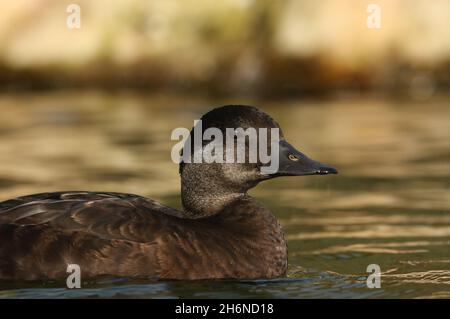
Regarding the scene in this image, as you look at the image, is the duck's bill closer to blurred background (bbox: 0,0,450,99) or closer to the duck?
the duck

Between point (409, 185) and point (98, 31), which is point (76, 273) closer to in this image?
A: point (409, 185)

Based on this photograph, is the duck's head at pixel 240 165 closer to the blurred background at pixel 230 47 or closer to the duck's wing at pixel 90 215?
the duck's wing at pixel 90 215

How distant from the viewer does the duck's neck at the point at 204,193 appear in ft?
22.5

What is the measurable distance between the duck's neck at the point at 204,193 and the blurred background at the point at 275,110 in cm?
62

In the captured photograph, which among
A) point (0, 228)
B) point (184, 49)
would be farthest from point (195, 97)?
Answer: point (0, 228)

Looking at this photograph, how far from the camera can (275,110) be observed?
14789 millimetres

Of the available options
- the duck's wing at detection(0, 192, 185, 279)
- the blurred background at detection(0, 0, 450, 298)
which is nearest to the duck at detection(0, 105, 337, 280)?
the duck's wing at detection(0, 192, 185, 279)

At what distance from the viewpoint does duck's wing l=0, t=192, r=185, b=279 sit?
245 inches

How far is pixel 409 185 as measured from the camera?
9.85 meters

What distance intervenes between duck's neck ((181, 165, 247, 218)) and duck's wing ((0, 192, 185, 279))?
0.44 meters

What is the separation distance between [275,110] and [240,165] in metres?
7.98

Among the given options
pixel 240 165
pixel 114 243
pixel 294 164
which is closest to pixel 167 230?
pixel 114 243

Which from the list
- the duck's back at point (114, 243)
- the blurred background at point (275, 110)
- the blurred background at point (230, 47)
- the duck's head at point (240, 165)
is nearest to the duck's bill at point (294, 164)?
the duck's head at point (240, 165)
